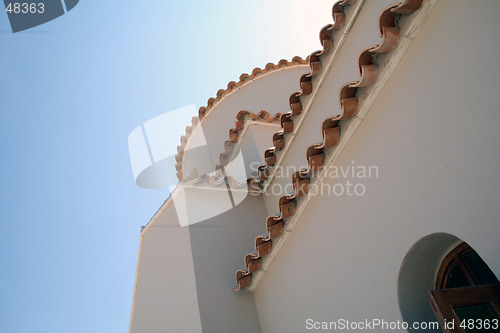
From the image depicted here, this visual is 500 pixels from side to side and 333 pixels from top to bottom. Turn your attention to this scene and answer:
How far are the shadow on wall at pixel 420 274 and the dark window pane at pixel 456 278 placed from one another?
10 cm

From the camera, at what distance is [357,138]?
3348 millimetres

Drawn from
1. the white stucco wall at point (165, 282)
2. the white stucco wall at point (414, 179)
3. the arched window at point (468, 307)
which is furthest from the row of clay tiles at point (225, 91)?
the arched window at point (468, 307)

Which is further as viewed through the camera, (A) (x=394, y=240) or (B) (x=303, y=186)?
(B) (x=303, y=186)

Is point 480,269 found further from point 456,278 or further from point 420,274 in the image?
point 420,274

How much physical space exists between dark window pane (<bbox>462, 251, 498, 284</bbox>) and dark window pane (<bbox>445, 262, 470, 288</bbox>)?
104 mm

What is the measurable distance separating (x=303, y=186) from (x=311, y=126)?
4.90ft

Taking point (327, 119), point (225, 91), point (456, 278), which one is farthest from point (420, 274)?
point (225, 91)

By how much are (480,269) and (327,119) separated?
5.62ft

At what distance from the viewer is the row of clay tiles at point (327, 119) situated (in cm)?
285

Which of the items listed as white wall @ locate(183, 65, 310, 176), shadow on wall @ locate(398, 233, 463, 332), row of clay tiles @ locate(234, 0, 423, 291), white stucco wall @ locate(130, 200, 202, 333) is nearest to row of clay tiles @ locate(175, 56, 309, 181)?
white wall @ locate(183, 65, 310, 176)

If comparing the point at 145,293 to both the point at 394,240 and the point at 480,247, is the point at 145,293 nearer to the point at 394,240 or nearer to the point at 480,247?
the point at 394,240

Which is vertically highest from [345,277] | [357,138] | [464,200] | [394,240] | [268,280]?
[357,138]

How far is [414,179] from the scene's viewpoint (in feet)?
9.05

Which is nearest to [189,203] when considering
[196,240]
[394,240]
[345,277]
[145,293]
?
[196,240]
